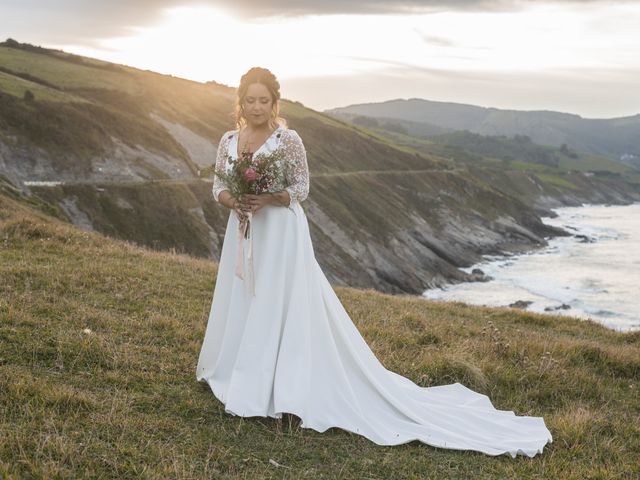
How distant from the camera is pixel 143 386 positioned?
263 inches

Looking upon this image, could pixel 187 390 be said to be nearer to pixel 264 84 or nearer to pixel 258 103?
pixel 258 103

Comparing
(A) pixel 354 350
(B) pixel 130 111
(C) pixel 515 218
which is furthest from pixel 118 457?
(C) pixel 515 218

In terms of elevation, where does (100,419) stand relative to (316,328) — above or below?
below

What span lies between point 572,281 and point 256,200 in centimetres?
5787

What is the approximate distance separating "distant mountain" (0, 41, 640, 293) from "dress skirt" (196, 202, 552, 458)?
26.8m

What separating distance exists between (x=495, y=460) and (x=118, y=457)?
370cm

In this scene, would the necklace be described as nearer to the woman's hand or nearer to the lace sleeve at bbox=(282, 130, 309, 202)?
the lace sleeve at bbox=(282, 130, 309, 202)

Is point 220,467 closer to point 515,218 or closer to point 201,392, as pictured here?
point 201,392

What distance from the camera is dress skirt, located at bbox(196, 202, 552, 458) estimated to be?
6.30 m

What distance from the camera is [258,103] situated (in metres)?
6.76

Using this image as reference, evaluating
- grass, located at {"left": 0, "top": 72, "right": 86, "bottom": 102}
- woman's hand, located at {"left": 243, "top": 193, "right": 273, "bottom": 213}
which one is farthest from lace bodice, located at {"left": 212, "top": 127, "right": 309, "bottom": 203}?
grass, located at {"left": 0, "top": 72, "right": 86, "bottom": 102}


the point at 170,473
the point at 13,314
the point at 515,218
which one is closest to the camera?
the point at 170,473

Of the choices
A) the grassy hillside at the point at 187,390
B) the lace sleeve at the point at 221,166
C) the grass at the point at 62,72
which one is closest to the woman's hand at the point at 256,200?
the lace sleeve at the point at 221,166

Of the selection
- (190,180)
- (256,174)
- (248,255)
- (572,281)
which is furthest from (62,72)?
(256,174)
